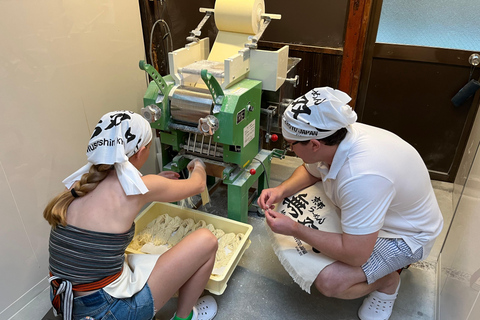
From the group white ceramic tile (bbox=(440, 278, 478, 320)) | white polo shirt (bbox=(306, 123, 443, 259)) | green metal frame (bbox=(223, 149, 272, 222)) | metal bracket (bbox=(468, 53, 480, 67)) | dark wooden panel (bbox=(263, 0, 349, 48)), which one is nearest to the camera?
white ceramic tile (bbox=(440, 278, 478, 320))

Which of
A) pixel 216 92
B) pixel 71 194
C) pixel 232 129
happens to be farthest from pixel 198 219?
pixel 71 194

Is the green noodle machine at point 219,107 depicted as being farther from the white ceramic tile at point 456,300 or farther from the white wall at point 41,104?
the white ceramic tile at point 456,300

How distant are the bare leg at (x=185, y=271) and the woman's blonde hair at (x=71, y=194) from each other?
39cm

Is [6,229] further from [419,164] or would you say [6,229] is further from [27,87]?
[419,164]

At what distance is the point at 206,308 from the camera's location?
152 centimetres

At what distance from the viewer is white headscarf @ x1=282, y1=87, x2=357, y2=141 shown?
1223mm

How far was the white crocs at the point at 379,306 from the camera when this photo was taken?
147cm

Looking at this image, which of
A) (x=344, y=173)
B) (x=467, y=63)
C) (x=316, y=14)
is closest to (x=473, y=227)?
(x=344, y=173)

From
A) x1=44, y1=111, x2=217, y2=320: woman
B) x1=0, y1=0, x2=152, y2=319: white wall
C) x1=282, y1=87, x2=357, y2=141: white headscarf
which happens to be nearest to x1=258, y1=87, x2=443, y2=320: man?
x1=282, y1=87, x2=357, y2=141: white headscarf

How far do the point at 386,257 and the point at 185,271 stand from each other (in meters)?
0.80

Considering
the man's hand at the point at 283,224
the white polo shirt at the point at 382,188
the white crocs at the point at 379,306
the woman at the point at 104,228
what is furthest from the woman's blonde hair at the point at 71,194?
the white crocs at the point at 379,306

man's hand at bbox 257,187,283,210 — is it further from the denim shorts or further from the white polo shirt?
the denim shorts

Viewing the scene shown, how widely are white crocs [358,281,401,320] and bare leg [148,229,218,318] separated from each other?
72 cm

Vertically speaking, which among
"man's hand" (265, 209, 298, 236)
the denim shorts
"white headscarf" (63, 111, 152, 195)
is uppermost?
"white headscarf" (63, 111, 152, 195)
